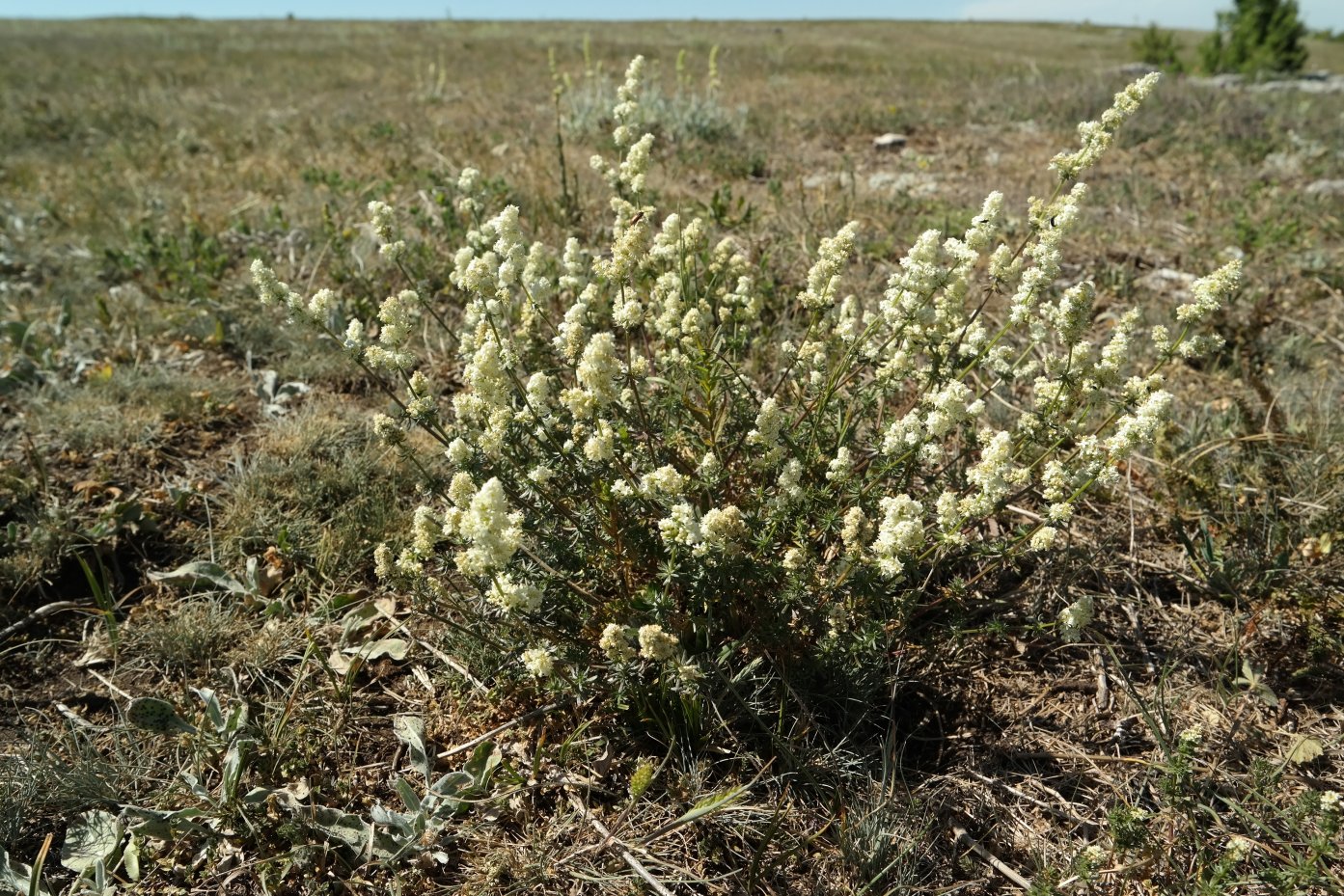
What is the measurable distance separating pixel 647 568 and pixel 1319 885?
201 centimetres

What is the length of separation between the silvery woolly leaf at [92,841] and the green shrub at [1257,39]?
85.5 feet

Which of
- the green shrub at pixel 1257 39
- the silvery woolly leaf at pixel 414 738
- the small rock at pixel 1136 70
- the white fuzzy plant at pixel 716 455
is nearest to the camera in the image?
the white fuzzy plant at pixel 716 455

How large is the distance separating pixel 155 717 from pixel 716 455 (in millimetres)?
1928

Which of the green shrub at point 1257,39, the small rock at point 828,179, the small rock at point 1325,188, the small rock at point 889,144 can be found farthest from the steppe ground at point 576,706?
the green shrub at point 1257,39

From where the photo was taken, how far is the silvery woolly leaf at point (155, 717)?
2441 millimetres

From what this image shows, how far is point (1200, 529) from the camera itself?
320 centimetres

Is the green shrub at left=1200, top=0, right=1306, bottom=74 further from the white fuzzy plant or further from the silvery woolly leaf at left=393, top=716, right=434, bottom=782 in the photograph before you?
the silvery woolly leaf at left=393, top=716, right=434, bottom=782

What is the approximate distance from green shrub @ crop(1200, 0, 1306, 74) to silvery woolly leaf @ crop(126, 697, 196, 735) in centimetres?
2579

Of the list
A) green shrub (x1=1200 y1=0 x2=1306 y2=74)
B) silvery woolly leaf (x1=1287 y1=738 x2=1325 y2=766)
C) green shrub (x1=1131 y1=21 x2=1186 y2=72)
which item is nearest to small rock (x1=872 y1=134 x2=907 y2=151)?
silvery woolly leaf (x1=1287 y1=738 x2=1325 y2=766)

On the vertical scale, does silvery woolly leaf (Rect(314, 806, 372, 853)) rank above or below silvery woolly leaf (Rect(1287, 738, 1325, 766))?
below

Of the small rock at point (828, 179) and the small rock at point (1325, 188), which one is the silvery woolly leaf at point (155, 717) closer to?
the small rock at point (828, 179)

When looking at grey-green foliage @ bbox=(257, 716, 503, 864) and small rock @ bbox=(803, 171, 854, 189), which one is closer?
grey-green foliage @ bbox=(257, 716, 503, 864)

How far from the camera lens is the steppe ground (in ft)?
7.32

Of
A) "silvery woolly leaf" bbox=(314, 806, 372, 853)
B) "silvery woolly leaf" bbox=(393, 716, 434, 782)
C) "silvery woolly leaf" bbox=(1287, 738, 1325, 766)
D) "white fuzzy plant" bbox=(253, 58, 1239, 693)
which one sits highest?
"white fuzzy plant" bbox=(253, 58, 1239, 693)
